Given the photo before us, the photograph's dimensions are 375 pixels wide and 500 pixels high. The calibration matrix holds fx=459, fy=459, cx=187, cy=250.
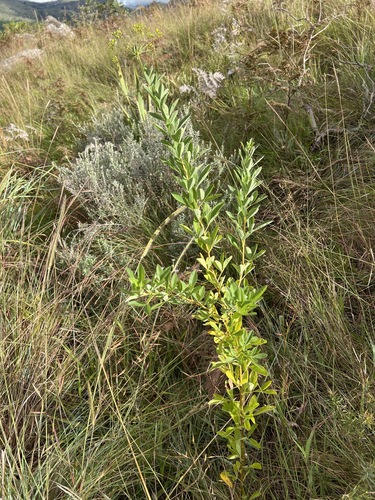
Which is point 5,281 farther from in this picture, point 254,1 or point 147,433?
point 254,1

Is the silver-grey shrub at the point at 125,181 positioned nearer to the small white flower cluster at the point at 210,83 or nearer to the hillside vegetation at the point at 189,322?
the hillside vegetation at the point at 189,322

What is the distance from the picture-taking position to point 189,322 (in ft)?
6.04

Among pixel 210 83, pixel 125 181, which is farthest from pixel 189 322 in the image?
pixel 210 83

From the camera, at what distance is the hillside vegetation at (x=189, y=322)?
1.36 m

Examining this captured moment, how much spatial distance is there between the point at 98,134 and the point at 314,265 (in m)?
1.78

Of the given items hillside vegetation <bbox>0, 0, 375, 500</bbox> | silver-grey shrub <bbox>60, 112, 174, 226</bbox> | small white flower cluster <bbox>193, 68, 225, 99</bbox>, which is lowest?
hillside vegetation <bbox>0, 0, 375, 500</bbox>

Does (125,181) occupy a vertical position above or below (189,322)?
above

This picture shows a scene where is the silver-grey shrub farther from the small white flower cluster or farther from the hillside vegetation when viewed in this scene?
the small white flower cluster

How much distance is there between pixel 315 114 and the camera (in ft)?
8.86

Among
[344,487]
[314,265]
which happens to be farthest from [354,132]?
[344,487]

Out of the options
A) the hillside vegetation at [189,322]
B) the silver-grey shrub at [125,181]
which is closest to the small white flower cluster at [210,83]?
the hillside vegetation at [189,322]

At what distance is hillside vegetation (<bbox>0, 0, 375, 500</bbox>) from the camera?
136 cm

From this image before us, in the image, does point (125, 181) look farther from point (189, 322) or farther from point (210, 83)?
point (210, 83)

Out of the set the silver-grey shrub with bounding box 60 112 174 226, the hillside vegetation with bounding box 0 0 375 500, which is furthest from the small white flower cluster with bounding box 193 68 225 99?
the silver-grey shrub with bounding box 60 112 174 226
